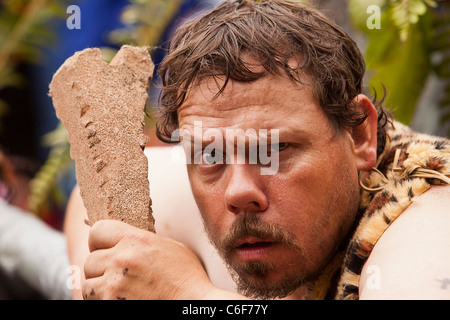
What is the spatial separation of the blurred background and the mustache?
78 cm

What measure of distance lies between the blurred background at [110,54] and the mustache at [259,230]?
30.6 inches

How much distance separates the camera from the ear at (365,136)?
1718mm

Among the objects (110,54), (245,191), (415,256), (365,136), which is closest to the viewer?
(415,256)

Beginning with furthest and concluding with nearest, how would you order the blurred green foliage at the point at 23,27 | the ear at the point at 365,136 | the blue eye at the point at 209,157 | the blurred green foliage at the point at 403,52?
the blurred green foliage at the point at 23,27, the blurred green foliage at the point at 403,52, the ear at the point at 365,136, the blue eye at the point at 209,157

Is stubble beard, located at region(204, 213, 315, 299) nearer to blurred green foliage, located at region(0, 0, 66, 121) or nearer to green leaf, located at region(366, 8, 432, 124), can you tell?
green leaf, located at region(366, 8, 432, 124)

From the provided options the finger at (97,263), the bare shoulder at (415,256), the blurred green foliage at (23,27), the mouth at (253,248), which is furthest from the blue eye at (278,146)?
the blurred green foliage at (23,27)

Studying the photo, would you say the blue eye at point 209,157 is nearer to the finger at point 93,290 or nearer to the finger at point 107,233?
the finger at point 107,233

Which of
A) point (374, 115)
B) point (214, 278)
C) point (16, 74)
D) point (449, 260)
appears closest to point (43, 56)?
point (16, 74)

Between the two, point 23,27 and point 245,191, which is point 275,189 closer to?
point 245,191

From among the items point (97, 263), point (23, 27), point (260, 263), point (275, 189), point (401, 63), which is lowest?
point (260, 263)

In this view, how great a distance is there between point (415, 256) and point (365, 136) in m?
0.57

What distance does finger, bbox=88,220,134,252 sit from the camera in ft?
4.40

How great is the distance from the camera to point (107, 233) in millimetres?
1351

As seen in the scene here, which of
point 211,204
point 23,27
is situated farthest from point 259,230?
point 23,27
